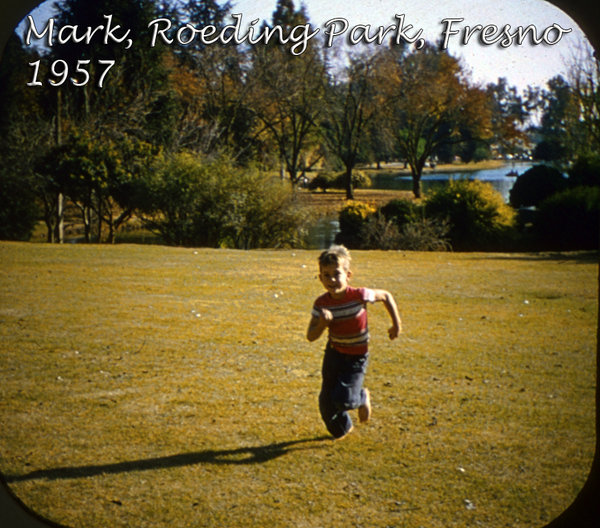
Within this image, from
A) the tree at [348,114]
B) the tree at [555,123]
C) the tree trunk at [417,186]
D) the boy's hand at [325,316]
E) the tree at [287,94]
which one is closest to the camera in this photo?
the boy's hand at [325,316]

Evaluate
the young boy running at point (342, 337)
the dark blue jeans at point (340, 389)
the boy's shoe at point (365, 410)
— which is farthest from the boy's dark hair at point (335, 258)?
the boy's shoe at point (365, 410)

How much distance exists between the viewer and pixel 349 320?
2.52m

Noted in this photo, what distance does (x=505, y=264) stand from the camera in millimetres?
3502

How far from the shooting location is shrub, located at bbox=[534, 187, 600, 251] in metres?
3.07

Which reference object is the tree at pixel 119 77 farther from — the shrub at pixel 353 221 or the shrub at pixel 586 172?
the shrub at pixel 586 172

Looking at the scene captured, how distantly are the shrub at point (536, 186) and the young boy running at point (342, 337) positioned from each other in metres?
1.24

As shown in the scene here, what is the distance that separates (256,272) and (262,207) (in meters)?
0.43

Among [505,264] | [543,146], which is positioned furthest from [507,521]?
[543,146]

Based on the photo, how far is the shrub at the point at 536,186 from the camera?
3.12m

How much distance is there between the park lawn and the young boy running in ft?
0.53

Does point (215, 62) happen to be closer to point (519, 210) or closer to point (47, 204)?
point (47, 204)

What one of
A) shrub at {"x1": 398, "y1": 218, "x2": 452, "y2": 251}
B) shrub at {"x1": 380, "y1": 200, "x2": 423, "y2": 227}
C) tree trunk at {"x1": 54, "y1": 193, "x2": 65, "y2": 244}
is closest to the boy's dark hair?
shrub at {"x1": 380, "y1": 200, "x2": 423, "y2": 227}

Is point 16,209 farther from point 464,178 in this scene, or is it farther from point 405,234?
point 464,178

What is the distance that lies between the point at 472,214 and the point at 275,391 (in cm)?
167
